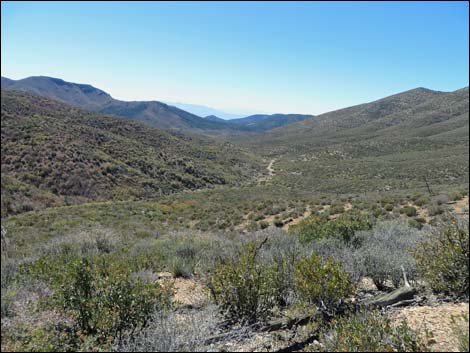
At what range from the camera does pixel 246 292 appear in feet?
15.2

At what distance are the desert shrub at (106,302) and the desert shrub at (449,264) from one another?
3898 mm

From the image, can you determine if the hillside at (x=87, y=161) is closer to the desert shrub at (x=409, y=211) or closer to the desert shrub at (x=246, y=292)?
the desert shrub at (x=246, y=292)

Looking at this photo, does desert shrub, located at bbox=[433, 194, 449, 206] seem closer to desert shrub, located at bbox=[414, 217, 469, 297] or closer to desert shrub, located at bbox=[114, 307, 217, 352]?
desert shrub, located at bbox=[414, 217, 469, 297]

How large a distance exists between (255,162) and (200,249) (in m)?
46.7

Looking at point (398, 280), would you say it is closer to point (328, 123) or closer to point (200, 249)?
point (200, 249)

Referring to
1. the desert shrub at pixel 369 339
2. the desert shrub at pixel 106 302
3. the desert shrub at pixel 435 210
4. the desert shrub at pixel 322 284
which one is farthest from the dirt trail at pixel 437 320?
the desert shrub at pixel 435 210

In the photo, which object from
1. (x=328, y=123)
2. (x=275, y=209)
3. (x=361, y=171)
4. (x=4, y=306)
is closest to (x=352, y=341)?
(x=4, y=306)

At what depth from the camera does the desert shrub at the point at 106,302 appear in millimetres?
3967

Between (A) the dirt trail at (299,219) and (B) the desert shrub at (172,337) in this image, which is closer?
(B) the desert shrub at (172,337)

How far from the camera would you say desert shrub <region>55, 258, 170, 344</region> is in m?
3.97

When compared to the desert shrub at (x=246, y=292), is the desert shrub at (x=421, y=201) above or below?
below

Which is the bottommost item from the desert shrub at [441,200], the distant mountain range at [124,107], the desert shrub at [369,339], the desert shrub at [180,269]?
the desert shrub at [180,269]

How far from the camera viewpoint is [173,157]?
43.4m

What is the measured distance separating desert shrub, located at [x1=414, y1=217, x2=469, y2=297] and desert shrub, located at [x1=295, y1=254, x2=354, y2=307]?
4.48 feet
